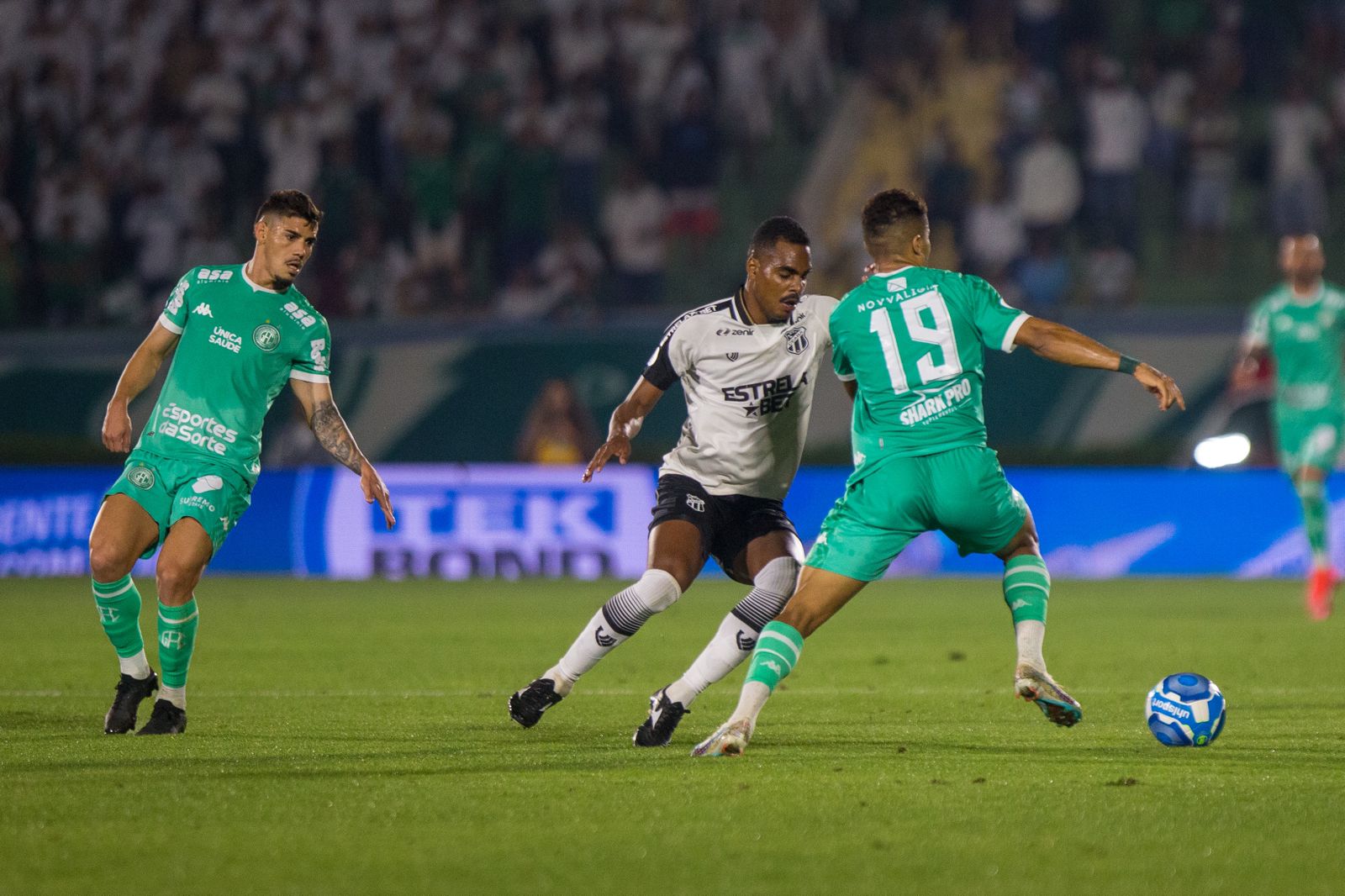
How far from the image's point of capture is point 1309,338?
41.6 ft

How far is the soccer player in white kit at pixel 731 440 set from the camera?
662 cm

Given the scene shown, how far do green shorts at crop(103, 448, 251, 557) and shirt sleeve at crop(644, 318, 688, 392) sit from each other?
1.55 meters

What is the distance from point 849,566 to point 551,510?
9864mm

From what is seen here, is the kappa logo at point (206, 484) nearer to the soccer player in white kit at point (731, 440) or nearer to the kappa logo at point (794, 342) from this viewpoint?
the soccer player in white kit at point (731, 440)

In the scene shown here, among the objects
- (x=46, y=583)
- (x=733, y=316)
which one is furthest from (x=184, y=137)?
(x=733, y=316)

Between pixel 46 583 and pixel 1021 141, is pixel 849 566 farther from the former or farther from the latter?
pixel 1021 141

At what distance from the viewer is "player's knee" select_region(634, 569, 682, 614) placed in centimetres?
657

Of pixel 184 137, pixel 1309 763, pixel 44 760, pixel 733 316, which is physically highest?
pixel 184 137

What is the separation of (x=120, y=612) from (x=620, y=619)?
1.85 metres

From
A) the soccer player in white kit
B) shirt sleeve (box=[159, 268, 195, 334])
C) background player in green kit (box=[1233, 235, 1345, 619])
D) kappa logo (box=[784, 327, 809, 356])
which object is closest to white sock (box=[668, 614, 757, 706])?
the soccer player in white kit

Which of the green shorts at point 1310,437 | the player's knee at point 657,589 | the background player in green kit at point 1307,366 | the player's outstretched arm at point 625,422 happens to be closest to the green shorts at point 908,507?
the player's knee at point 657,589

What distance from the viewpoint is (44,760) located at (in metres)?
5.92

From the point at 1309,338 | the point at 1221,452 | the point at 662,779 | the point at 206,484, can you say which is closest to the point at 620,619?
the point at 662,779

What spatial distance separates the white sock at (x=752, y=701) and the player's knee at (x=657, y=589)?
657 millimetres
